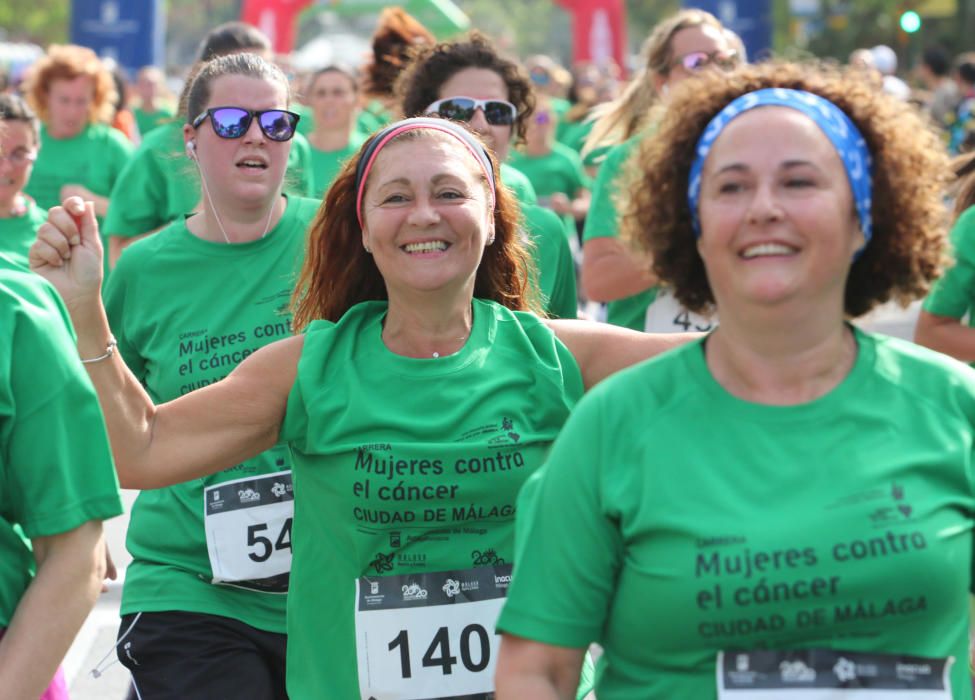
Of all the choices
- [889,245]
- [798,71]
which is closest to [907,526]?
[889,245]

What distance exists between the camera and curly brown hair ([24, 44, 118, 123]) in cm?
1018

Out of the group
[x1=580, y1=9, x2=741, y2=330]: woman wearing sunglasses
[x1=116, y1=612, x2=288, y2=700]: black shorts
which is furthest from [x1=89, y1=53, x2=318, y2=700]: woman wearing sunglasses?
[x1=580, y1=9, x2=741, y2=330]: woman wearing sunglasses

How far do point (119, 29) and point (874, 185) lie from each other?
74.0ft

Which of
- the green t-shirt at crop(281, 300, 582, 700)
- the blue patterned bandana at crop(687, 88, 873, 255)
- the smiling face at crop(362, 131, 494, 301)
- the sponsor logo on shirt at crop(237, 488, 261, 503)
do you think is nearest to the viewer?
the blue patterned bandana at crop(687, 88, 873, 255)

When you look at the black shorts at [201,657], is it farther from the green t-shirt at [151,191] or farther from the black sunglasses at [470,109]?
the green t-shirt at [151,191]

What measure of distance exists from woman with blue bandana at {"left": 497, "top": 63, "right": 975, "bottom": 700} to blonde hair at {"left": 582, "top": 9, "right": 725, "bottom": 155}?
349 centimetres

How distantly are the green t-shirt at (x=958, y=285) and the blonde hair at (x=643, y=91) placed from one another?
1470mm

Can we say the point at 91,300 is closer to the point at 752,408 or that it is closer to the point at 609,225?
the point at 752,408

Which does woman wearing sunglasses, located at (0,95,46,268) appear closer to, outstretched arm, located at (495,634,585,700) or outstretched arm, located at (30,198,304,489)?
outstretched arm, located at (30,198,304,489)

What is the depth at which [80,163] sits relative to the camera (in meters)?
10.1

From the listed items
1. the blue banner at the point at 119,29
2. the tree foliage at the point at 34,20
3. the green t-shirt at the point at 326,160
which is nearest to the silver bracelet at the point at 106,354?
the green t-shirt at the point at 326,160

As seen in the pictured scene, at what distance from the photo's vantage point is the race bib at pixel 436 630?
3482mm

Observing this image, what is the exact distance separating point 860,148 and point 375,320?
130 centimetres

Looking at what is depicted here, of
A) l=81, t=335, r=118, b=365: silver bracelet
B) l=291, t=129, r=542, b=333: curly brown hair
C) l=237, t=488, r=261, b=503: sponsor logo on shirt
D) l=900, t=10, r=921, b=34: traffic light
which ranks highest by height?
l=900, t=10, r=921, b=34: traffic light
